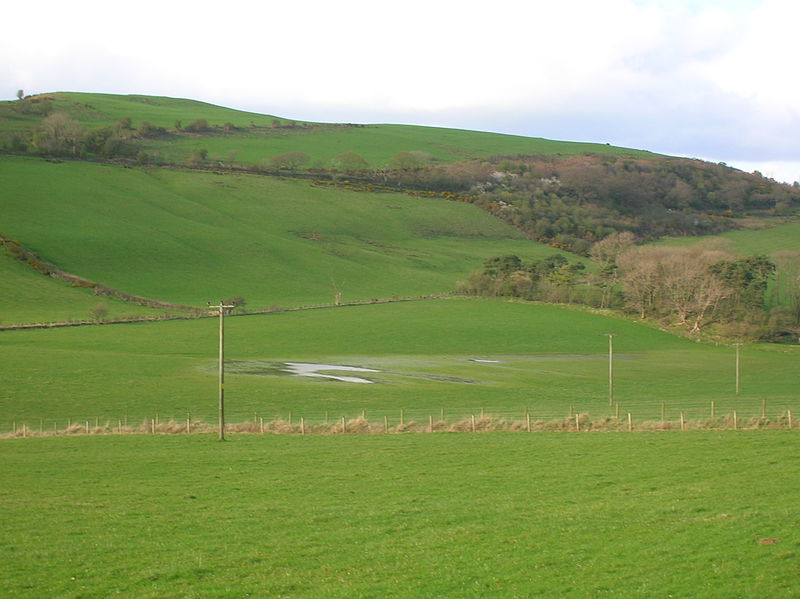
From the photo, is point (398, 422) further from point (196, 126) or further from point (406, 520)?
point (196, 126)

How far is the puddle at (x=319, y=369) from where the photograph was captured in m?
54.8

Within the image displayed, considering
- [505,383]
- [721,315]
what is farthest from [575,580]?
[721,315]

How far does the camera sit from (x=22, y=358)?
53.6m

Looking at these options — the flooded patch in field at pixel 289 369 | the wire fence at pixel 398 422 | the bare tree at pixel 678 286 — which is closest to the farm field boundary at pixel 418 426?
the wire fence at pixel 398 422

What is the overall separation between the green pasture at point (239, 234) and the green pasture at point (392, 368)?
549 inches

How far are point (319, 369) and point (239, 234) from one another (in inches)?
2537

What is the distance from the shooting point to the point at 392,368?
61531 mm

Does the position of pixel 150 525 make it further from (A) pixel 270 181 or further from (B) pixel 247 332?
(A) pixel 270 181

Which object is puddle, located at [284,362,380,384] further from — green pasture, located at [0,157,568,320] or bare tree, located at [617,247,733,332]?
bare tree, located at [617,247,733,332]

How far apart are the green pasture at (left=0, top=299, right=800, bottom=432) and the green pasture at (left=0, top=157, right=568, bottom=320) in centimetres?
1396

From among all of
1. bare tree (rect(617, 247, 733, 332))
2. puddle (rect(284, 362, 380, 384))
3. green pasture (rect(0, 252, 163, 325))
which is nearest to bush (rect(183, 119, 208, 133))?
green pasture (rect(0, 252, 163, 325))

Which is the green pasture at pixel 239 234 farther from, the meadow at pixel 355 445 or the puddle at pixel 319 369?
the puddle at pixel 319 369

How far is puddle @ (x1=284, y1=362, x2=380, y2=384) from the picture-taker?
5481 centimetres

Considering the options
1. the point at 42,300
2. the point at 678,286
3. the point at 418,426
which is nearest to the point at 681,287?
the point at 678,286
